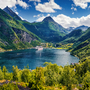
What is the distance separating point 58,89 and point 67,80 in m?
7.78

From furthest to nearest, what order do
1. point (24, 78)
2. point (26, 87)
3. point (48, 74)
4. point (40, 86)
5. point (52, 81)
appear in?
point (24, 78) → point (48, 74) → point (52, 81) → point (26, 87) → point (40, 86)

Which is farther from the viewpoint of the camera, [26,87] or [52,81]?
[52,81]

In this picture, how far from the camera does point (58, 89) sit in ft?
157

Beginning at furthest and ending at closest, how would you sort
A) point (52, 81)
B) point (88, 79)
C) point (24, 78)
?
point (24, 78) → point (52, 81) → point (88, 79)

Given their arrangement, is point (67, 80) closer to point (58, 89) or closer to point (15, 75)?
point (58, 89)

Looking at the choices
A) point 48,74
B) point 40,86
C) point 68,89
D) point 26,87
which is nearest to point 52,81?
point 48,74

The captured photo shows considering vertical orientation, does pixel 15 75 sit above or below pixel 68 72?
below

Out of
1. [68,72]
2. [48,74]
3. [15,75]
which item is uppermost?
[68,72]

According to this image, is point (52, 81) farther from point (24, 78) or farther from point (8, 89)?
point (8, 89)

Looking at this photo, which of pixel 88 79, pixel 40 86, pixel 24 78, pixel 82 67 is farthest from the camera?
pixel 82 67

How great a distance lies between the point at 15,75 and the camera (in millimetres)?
A: 78875

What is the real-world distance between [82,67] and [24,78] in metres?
45.3

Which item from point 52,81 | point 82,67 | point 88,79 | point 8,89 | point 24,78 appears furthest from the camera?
point 82,67

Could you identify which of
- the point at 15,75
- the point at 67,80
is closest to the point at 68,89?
the point at 67,80
